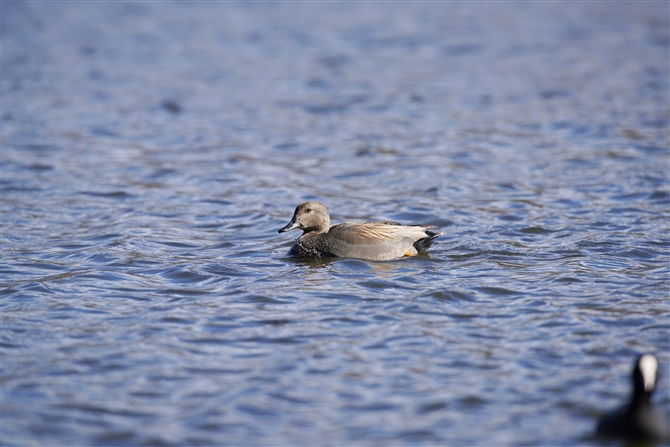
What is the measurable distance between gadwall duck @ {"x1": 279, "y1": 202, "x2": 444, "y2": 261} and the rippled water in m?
0.19

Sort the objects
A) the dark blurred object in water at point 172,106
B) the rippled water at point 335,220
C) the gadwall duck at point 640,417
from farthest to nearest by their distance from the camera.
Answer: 1. the dark blurred object in water at point 172,106
2. the rippled water at point 335,220
3. the gadwall duck at point 640,417

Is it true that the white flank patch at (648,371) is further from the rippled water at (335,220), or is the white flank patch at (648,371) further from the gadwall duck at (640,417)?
the rippled water at (335,220)

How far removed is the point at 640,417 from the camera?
5.75 m

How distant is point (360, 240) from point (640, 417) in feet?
15.9

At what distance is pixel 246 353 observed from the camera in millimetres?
7379

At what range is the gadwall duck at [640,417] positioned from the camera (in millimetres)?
5734

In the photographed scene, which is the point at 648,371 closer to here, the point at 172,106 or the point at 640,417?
the point at 640,417

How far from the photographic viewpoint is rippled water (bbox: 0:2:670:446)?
6.53 metres

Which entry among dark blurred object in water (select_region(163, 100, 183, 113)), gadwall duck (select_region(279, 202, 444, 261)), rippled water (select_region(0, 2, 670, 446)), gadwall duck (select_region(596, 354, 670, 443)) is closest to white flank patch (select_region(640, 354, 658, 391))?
gadwall duck (select_region(596, 354, 670, 443))

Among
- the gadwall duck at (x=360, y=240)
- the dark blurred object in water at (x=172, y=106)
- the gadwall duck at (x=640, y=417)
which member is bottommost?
the gadwall duck at (x=640, y=417)

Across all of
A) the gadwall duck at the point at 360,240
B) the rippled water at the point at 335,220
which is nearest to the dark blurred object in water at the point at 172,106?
the rippled water at the point at 335,220

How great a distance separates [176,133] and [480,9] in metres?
15.8

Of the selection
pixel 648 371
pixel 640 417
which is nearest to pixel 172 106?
pixel 648 371

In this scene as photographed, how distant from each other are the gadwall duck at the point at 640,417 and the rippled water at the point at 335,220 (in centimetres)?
28
